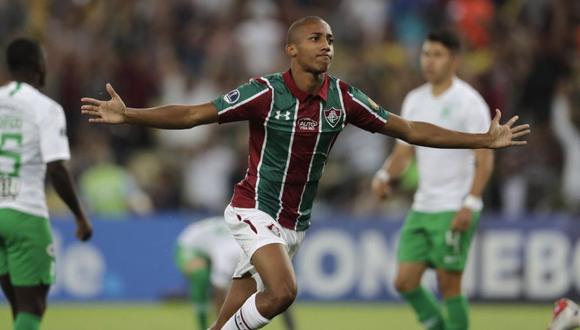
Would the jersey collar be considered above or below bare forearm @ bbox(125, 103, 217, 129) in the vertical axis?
above

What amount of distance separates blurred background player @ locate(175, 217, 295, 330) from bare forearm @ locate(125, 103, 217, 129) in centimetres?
350

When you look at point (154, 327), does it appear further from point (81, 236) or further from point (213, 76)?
point (213, 76)

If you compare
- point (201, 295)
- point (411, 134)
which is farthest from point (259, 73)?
point (411, 134)

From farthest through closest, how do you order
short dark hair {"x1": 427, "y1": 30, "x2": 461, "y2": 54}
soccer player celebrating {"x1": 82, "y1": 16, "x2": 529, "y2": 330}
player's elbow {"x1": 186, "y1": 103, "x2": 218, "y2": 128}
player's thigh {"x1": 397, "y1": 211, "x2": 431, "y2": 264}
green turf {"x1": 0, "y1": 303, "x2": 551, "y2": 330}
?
green turf {"x1": 0, "y1": 303, "x2": 551, "y2": 330} → short dark hair {"x1": 427, "y1": 30, "x2": 461, "y2": 54} → player's thigh {"x1": 397, "y1": 211, "x2": 431, "y2": 264} → soccer player celebrating {"x1": 82, "y1": 16, "x2": 529, "y2": 330} → player's elbow {"x1": 186, "y1": 103, "x2": 218, "y2": 128}

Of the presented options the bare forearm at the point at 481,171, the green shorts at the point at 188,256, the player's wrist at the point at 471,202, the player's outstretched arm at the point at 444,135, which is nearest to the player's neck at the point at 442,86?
the bare forearm at the point at 481,171

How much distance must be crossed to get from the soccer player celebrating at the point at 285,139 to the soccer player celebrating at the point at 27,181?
115 centimetres

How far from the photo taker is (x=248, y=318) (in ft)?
25.1

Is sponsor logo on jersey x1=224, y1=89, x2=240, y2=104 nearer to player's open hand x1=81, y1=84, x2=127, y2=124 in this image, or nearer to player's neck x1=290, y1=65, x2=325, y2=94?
player's neck x1=290, y1=65, x2=325, y2=94

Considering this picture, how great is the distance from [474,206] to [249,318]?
280cm

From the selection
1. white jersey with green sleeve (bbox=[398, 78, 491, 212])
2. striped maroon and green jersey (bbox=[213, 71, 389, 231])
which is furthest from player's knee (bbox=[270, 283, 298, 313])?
white jersey with green sleeve (bbox=[398, 78, 491, 212])

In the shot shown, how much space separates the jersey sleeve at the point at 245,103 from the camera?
7.65 m

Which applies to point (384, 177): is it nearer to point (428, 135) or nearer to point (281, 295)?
point (428, 135)

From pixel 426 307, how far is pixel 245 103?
9.72 ft

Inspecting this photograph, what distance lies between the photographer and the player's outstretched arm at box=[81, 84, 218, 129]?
7285mm
